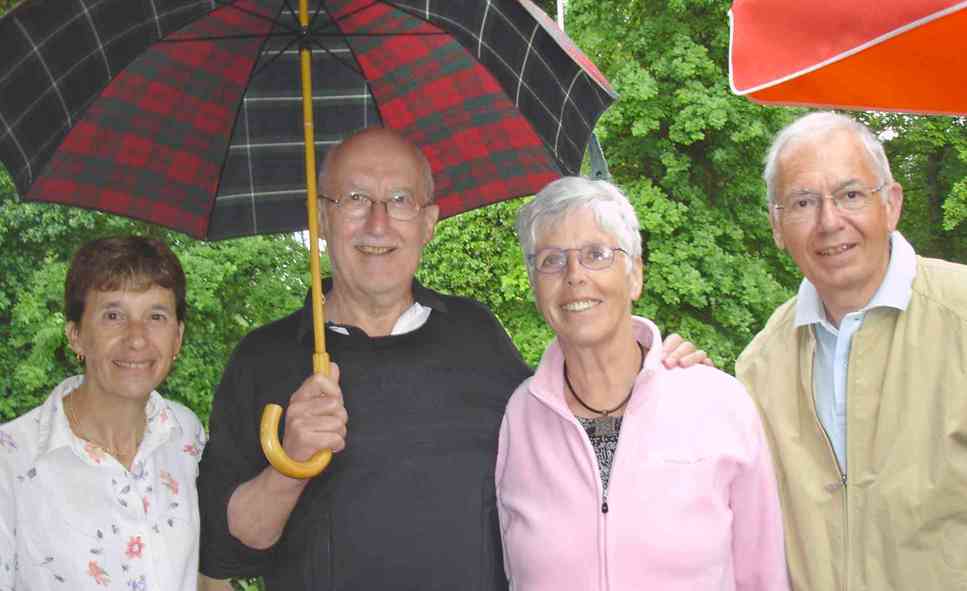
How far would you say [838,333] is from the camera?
2.71 m

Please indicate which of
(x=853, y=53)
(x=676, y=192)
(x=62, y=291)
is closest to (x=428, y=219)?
(x=853, y=53)

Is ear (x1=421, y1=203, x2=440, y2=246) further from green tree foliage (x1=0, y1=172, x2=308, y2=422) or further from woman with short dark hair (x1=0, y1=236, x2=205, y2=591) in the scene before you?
green tree foliage (x1=0, y1=172, x2=308, y2=422)

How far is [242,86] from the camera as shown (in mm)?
3016

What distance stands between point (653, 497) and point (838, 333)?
2.54 ft

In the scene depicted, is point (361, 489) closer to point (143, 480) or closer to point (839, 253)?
point (143, 480)

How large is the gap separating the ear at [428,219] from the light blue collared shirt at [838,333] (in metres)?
1.12

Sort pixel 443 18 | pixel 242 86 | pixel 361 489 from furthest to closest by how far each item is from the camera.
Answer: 1. pixel 242 86
2. pixel 443 18
3. pixel 361 489

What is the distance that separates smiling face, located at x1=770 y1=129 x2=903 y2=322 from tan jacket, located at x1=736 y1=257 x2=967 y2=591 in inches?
4.1

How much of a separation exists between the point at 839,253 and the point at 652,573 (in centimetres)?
Answer: 101

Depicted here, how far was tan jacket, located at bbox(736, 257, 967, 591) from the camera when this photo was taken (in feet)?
7.82

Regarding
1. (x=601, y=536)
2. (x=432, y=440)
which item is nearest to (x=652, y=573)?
(x=601, y=536)

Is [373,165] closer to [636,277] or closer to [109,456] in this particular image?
[636,277]

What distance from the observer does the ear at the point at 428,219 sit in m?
2.85

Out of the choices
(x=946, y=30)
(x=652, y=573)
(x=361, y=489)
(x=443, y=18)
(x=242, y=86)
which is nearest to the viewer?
(x=946, y=30)
